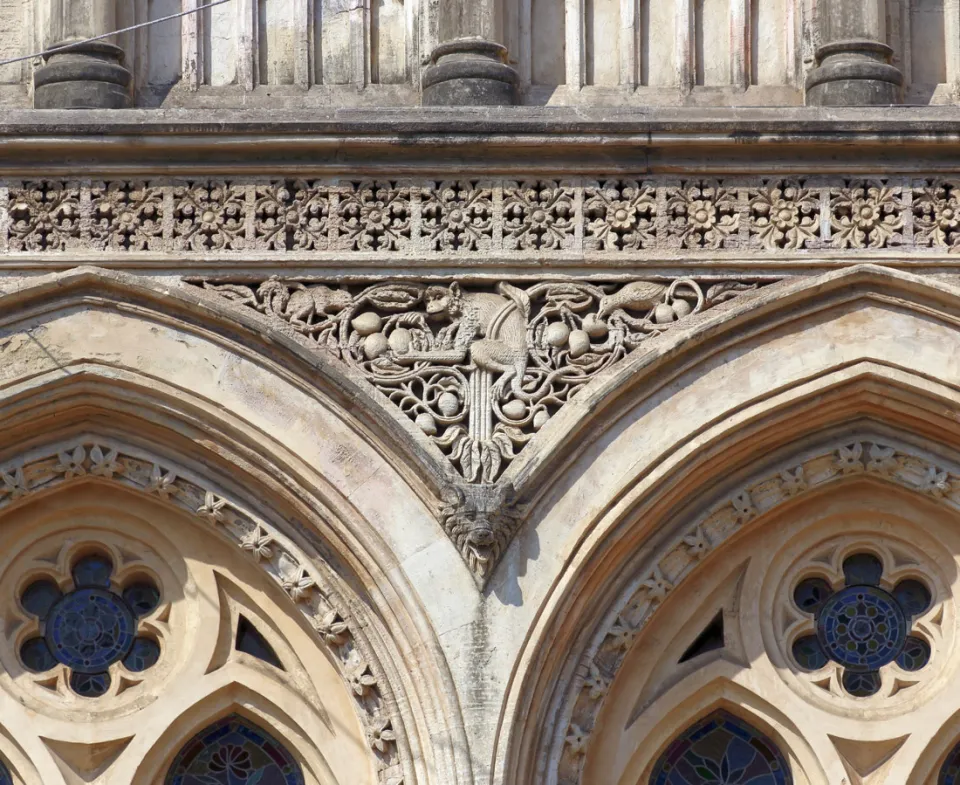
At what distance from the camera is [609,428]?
11.2 metres

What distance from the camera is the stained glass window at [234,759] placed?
11.5 m

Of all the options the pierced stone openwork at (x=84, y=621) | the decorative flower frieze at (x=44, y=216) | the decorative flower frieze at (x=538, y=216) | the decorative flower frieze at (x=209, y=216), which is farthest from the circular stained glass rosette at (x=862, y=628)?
the decorative flower frieze at (x=44, y=216)

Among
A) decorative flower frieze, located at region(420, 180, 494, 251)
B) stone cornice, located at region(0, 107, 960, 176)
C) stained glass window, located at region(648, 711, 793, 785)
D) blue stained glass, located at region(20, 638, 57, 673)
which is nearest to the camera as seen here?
stone cornice, located at region(0, 107, 960, 176)

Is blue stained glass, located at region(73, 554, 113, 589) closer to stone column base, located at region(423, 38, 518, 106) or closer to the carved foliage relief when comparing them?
the carved foliage relief

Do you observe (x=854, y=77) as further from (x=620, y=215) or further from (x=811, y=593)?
(x=811, y=593)

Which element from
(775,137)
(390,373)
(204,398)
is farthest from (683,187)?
(204,398)

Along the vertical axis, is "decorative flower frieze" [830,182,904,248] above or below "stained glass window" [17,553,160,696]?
above

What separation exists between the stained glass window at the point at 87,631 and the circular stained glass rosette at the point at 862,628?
3.03 m

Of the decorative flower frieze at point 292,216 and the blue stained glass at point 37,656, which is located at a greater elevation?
the decorative flower frieze at point 292,216

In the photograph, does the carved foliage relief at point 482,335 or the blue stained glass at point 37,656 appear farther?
the blue stained glass at point 37,656

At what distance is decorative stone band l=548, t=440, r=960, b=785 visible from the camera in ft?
36.7

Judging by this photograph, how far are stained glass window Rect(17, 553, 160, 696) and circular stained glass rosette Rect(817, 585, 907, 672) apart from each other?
3.03 metres

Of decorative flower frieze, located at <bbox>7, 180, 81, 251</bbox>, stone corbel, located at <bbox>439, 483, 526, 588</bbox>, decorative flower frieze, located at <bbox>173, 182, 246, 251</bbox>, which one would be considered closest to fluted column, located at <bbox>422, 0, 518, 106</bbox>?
decorative flower frieze, located at <bbox>173, 182, 246, 251</bbox>

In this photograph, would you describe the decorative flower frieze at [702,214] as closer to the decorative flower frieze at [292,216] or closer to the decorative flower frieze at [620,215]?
the decorative flower frieze at [620,215]
